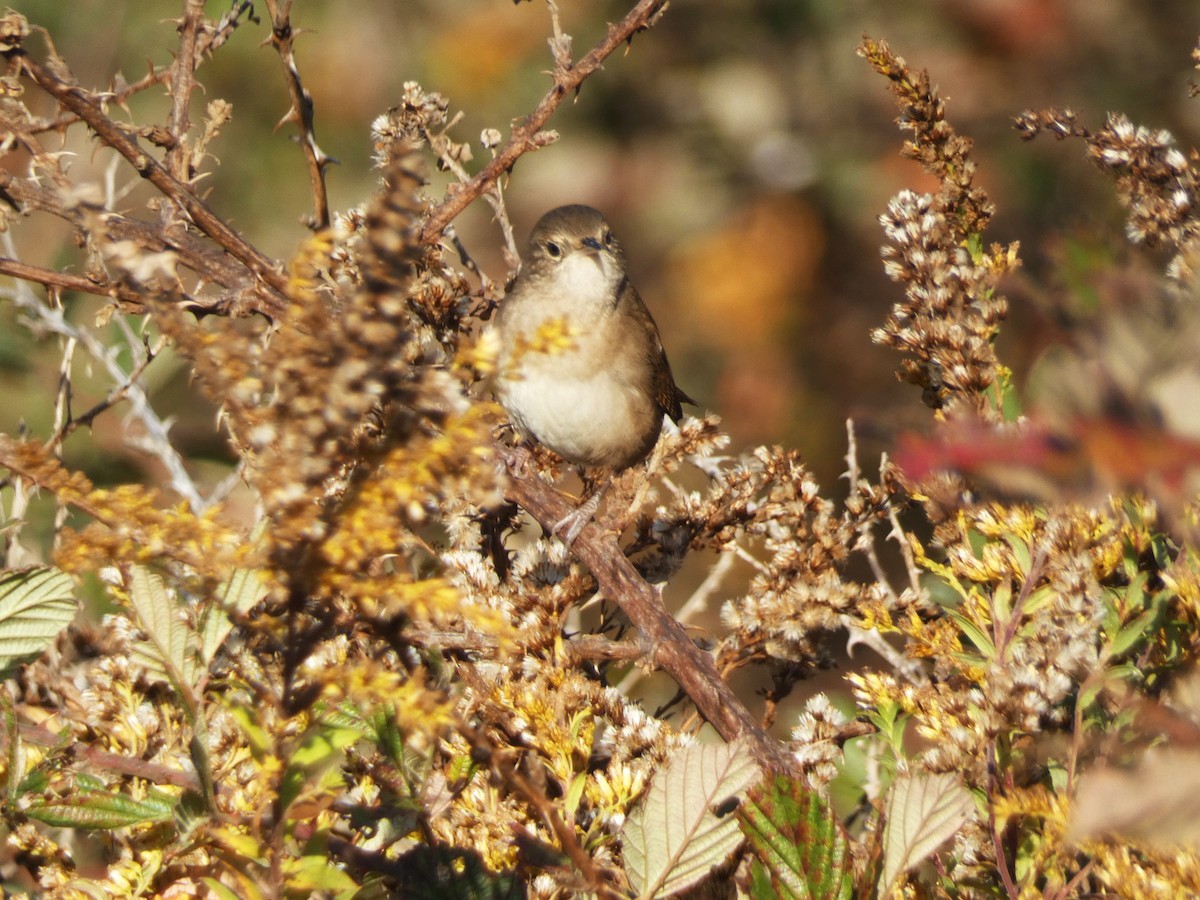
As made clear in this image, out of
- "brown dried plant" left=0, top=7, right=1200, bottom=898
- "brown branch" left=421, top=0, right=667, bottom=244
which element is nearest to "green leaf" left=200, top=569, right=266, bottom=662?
"brown dried plant" left=0, top=7, right=1200, bottom=898

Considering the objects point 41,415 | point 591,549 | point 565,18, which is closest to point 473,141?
point 565,18

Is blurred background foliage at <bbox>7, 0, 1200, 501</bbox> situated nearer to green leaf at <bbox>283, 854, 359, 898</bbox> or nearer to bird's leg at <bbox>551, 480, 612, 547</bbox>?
bird's leg at <bbox>551, 480, 612, 547</bbox>

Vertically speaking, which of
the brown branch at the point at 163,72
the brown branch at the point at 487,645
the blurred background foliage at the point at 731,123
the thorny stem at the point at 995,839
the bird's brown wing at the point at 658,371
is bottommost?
the thorny stem at the point at 995,839

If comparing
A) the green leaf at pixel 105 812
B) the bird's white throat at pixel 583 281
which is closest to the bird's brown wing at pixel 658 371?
the bird's white throat at pixel 583 281

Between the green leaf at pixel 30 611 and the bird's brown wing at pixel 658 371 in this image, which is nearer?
the green leaf at pixel 30 611

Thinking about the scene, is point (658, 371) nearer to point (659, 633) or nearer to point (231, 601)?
point (659, 633)

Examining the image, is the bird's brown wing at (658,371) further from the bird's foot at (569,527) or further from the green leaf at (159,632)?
the green leaf at (159,632)

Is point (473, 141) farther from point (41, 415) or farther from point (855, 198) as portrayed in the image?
point (41, 415)
